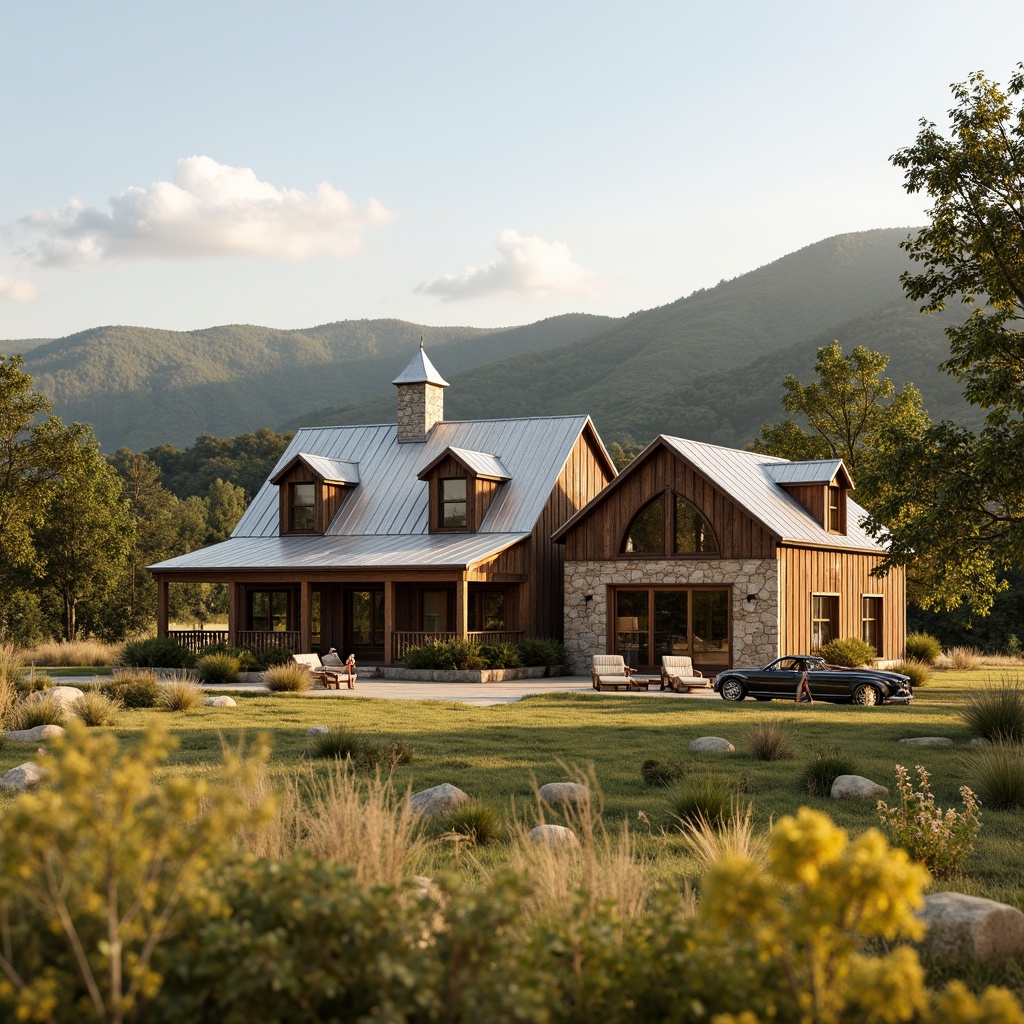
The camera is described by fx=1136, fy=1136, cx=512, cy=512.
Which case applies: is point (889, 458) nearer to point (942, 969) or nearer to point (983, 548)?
point (983, 548)

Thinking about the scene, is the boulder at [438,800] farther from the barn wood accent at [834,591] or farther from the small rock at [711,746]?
the barn wood accent at [834,591]

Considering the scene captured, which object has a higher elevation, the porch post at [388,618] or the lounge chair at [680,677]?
the porch post at [388,618]

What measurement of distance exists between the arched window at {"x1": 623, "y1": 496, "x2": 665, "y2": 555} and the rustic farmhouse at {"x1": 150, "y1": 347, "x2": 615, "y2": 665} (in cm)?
257

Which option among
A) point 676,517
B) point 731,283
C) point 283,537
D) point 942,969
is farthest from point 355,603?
point 731,283

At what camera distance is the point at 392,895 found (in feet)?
13.5

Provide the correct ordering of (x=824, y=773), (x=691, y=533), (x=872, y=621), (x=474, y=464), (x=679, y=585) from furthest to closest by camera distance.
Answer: (x=872, y=621)
(x=474, y=464)
(x=691, y=533)
(x=679, y=585)
(x=824, y=773)

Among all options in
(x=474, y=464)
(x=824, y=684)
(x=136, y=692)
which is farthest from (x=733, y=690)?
(x=474, y=464)

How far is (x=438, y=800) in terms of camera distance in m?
9.82

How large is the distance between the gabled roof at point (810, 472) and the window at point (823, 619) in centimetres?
309

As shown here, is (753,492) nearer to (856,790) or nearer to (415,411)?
(415,411)

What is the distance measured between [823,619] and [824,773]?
18703mm

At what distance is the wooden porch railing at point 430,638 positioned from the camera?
2956cm

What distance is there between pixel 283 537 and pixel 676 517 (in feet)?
40.4

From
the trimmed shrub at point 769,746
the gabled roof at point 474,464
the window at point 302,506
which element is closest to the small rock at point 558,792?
the trimmed shrub at point 769,746
